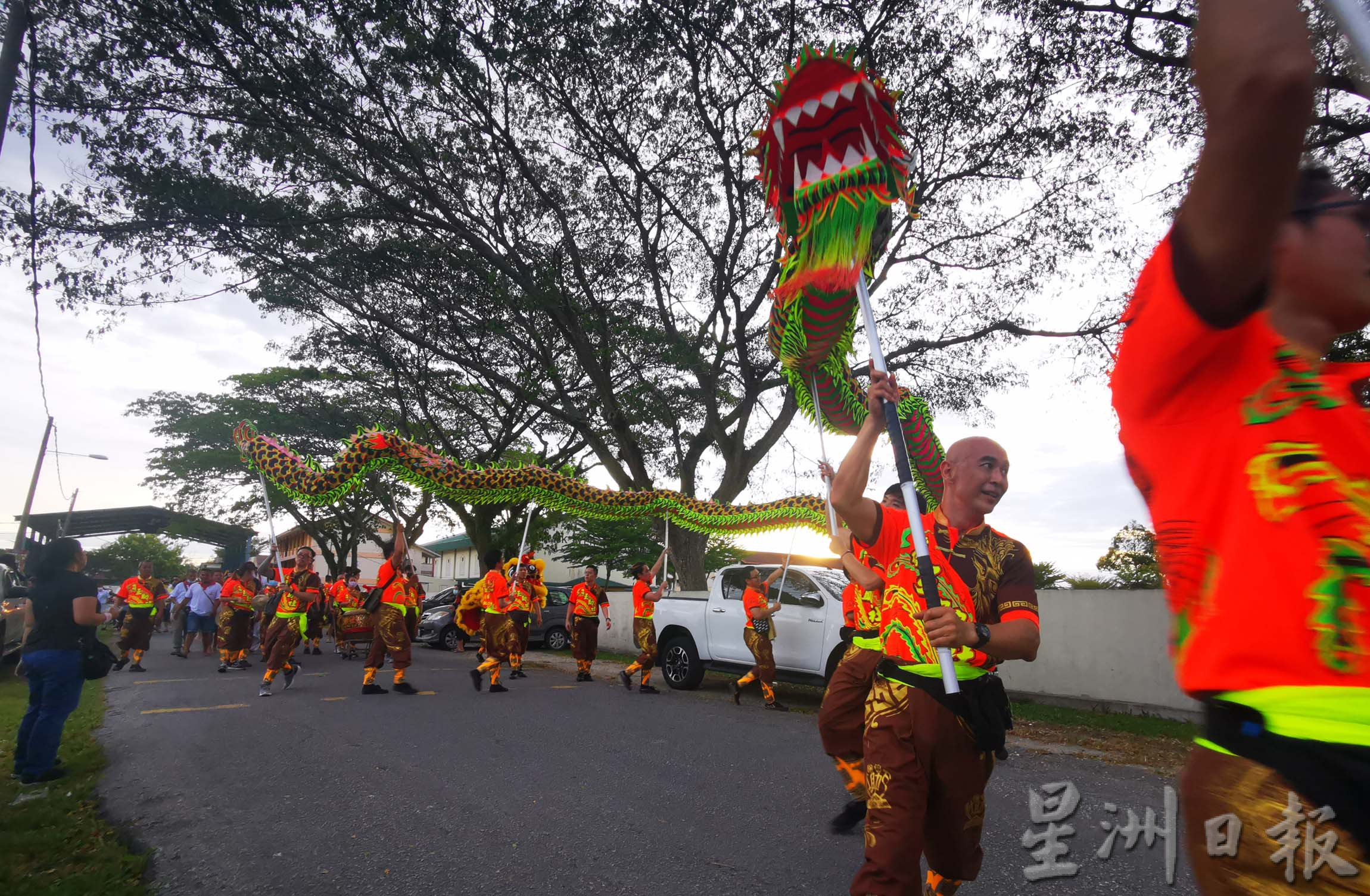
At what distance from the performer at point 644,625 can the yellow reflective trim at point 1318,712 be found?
10.2m

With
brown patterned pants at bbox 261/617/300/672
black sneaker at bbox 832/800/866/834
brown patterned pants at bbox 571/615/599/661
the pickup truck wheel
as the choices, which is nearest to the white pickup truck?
the pickup truck wheel

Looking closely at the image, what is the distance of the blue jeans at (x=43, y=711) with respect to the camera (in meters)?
5.35

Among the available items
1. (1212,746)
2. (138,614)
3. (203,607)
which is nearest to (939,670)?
(1212,746)

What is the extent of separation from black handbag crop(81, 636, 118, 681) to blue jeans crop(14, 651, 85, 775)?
0.11 meters

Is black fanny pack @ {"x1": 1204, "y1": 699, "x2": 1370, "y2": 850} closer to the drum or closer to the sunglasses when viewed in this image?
the sunglasses

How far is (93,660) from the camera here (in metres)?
5.61

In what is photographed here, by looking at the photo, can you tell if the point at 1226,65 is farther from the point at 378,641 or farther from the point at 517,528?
the point at 517,528

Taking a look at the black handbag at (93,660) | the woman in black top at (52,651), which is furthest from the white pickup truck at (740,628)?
the woman in black top at (52,651)

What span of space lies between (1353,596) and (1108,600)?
31.6ft

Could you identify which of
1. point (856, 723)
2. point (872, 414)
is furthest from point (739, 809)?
point (872, 414)

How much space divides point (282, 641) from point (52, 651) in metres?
5.04

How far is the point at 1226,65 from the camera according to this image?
0.94 meters

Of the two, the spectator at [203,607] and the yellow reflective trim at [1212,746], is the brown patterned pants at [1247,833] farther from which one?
the spectator at [203,607]

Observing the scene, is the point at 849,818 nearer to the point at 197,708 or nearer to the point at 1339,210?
the point at 1339,210
